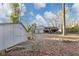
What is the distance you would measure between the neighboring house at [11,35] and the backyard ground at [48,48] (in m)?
0.05

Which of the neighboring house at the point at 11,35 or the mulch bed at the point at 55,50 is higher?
the neighboring house at the point at 11,35

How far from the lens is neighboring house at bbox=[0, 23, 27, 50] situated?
1316 millimetres

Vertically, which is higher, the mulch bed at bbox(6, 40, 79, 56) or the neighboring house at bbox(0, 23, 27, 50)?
the neighboring house at bbox(0, 23, 27, 50)

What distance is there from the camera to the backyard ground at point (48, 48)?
1319 mm

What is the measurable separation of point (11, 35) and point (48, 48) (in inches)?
12.1

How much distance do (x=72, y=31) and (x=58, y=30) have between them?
109 mm

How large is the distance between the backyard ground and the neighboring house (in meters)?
0.05

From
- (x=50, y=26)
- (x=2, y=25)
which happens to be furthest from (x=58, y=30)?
(x=2, y=25)

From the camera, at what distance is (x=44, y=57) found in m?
1.32

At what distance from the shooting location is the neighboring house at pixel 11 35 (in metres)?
1.32

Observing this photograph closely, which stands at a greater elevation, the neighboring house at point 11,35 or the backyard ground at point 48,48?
the neighboring house at point 11,35

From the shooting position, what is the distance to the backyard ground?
4.33 feet

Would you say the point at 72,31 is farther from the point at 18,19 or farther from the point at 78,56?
the point at 18,19

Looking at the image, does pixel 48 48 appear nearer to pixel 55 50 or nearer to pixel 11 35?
pixel 55 50
